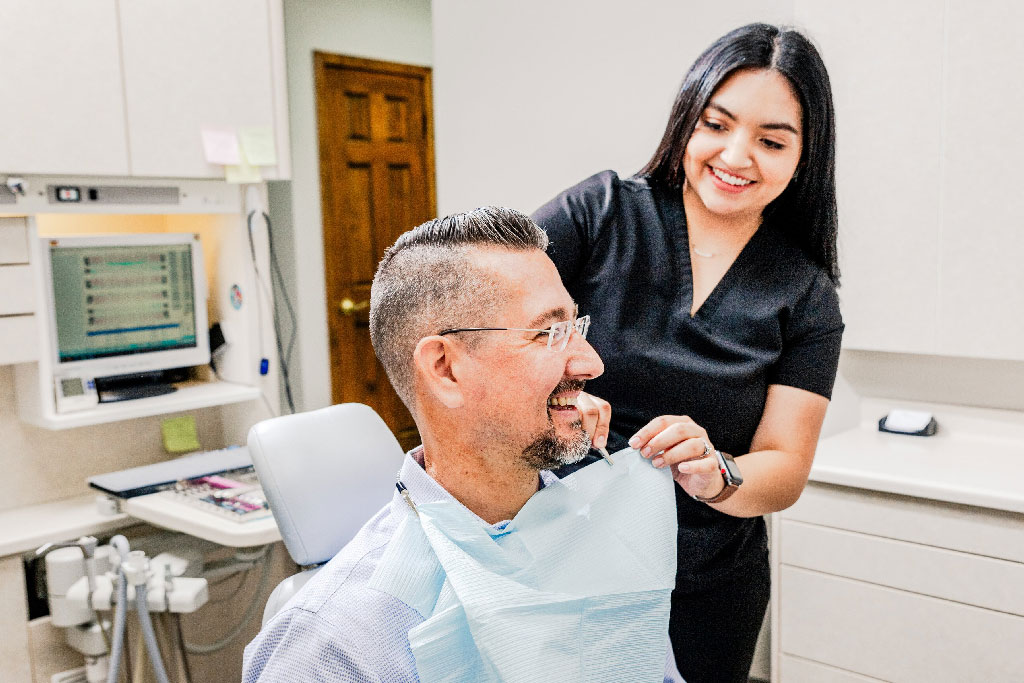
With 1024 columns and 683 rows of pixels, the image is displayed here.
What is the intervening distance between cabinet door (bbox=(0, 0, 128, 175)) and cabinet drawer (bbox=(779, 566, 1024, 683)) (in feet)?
7.01

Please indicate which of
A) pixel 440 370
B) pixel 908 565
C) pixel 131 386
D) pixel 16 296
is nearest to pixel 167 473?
pixel 131 386

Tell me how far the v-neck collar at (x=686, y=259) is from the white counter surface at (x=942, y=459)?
0.92 m

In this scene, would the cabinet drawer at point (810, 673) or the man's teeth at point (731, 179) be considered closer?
the man's teeth at point (731, 179)

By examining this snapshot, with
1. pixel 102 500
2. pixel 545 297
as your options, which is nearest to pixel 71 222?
pixel 102 500

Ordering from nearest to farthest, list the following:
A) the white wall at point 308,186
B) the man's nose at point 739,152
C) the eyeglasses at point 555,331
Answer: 1. the eyeglasses at point 555,331
2. the man's nose at point 739,152
3. the white wall at point 308,186

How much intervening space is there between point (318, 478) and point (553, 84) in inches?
63.1

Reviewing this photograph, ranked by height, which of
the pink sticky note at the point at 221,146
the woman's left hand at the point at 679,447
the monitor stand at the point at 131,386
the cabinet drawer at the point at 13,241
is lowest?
the monitor stand at the point at 131,386

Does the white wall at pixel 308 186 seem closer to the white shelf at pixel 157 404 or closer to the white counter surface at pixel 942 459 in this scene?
the white shelf at pixel 157 404

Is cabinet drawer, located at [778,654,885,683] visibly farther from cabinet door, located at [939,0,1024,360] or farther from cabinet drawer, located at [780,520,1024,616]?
cabinet door, located at [939,0,1024,360]

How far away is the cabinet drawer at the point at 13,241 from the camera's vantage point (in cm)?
235

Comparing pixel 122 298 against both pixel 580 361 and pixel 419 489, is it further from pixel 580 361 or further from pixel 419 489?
pixel 580 361

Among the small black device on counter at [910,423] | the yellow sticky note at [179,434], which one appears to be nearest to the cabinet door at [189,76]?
the yellow sticky note at [179,434]

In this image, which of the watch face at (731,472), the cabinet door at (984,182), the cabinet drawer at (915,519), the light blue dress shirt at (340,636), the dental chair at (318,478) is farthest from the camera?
the cabinet door at (984,182)

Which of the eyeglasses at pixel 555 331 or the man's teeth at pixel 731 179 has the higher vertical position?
the man's teeth at pixel 731 179
